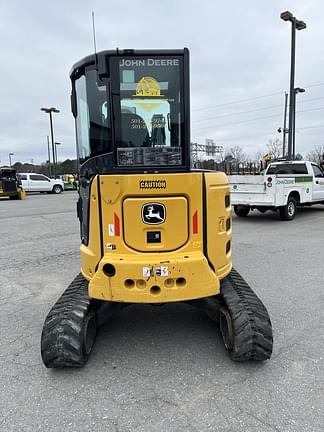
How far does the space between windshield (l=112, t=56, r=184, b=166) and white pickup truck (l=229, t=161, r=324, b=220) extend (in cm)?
862

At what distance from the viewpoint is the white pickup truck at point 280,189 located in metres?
11.2

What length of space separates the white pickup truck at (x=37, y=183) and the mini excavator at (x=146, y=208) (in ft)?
90.6

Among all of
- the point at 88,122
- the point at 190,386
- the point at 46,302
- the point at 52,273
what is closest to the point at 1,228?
the point at 52,273

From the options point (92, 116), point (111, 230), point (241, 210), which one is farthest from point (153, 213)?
point (241, 210)

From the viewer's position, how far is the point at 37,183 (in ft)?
96.7

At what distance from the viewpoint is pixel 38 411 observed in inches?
105

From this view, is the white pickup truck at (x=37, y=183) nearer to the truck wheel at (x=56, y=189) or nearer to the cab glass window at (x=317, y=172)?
the truck wheel at (x=56, y=189)

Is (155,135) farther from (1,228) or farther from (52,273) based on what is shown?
(1,228)

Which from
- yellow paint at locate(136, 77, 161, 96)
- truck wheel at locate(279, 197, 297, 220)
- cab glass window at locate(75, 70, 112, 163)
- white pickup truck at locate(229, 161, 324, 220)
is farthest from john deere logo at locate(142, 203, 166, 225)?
truck wheel at locate(279, 197, 297, 220)

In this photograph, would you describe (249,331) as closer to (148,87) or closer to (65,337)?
(65,337)

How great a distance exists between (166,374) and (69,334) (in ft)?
2.97

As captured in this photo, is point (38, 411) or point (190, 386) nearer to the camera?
point (38, 411)

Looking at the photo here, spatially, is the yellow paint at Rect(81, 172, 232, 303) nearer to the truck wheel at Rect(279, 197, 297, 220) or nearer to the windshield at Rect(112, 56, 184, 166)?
the windshield at Rect(112, 56, 184, 166)

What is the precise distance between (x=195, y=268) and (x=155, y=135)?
4.02ft
